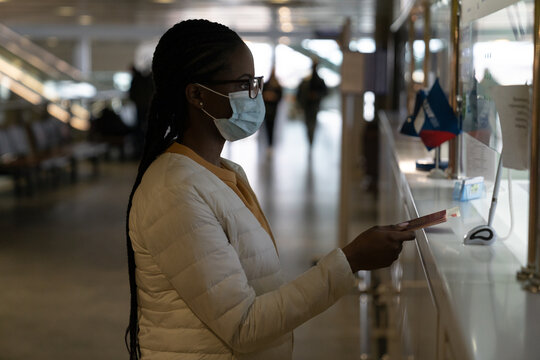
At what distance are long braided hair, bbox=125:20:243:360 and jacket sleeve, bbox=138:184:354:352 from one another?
0.24 meters

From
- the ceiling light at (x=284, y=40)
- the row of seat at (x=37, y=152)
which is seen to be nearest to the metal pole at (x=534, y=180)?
the row of seat at (x=37, y=152)

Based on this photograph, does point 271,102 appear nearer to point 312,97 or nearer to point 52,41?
point 312,97

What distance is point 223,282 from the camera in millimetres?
1616

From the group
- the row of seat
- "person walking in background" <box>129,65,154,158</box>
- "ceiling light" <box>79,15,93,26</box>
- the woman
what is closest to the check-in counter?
the woman

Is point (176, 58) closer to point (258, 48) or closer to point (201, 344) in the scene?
point (201, 344)

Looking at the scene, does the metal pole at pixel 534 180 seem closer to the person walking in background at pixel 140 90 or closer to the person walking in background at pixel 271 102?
the person walking in background at pixel 140 90

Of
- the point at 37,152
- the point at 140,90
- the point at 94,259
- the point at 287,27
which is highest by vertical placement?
the point at 287,27

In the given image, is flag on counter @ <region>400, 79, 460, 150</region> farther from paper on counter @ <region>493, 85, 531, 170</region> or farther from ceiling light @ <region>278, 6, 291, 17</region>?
ceiling light @ <region>278, 6, 291, 17</region>

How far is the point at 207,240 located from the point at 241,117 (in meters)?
0.44

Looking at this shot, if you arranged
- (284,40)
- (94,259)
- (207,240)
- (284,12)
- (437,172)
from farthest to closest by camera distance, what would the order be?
(284,40), (284,12), (94,259), (437,172), (207,240)

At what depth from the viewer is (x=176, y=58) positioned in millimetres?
1827

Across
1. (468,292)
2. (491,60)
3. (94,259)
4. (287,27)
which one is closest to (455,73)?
(491,60)

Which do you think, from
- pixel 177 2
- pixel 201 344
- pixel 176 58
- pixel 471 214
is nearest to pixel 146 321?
pixel 201 344

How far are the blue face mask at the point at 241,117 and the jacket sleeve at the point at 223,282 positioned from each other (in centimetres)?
27
